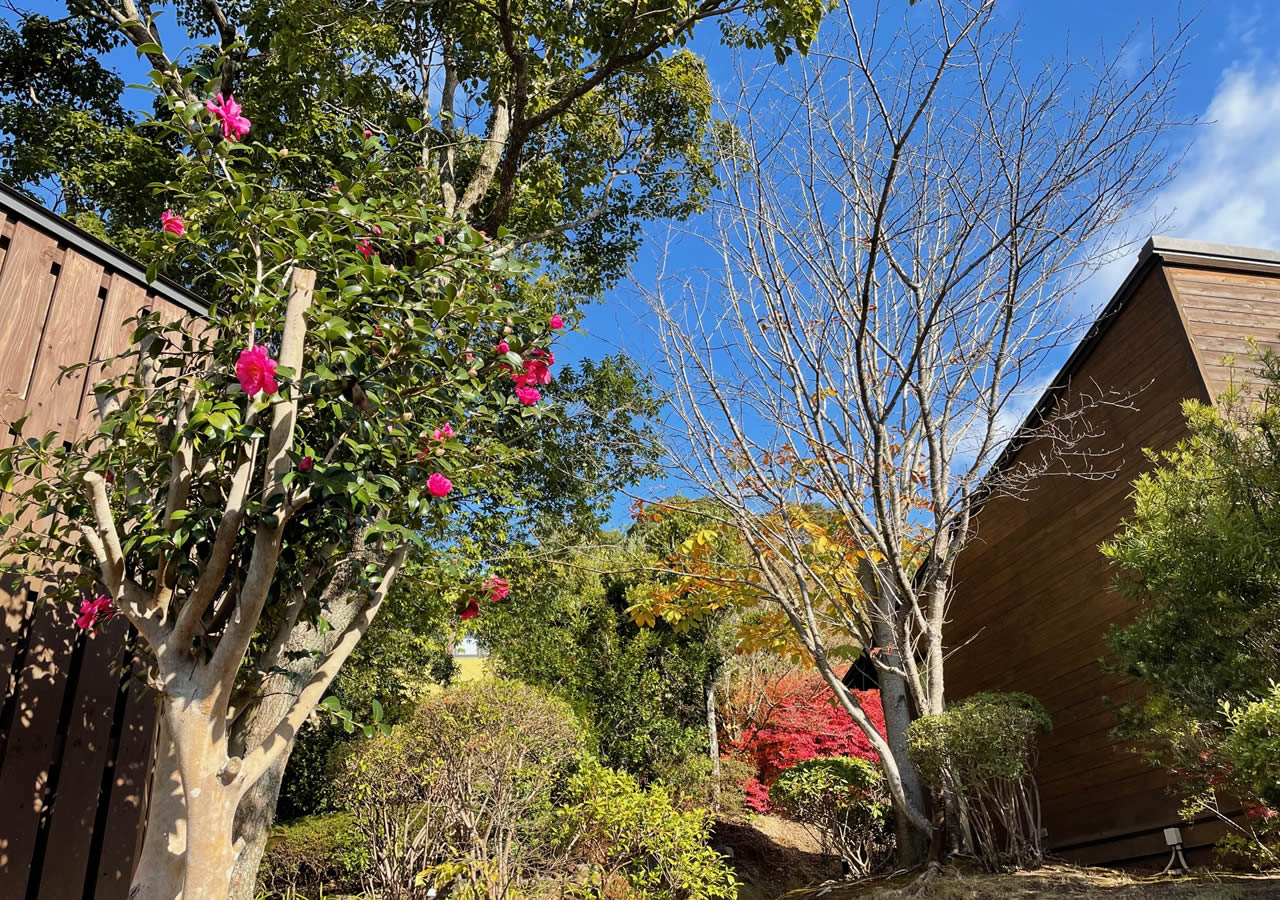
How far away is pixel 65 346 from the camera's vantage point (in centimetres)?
341

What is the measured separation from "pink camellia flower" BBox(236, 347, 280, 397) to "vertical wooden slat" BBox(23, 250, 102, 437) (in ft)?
5.41

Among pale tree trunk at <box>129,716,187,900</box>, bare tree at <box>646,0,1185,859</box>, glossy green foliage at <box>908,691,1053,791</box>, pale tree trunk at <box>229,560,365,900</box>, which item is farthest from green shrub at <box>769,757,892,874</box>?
pale tree trunk at <box>129,716,187,900</box>

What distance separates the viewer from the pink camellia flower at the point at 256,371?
213 centimetres

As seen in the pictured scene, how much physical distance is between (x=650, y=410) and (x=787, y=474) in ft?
7.31

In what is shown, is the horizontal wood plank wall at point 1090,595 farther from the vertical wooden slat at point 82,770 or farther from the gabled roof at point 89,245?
the gabled roof at point 89,245

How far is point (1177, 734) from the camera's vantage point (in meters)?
4.29

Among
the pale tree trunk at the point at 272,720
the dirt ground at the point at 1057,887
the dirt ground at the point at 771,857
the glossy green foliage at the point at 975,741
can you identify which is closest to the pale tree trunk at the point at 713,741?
the dirt ground at the point at 771,857

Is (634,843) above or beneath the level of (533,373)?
beneath

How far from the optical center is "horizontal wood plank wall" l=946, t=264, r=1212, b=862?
622 centimetres

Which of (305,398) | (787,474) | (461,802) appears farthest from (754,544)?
(305,398)

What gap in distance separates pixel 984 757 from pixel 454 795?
13.6 ft

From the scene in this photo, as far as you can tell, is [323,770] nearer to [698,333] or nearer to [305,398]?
[698,333]

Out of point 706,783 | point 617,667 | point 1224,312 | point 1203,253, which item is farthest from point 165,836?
point 706,783

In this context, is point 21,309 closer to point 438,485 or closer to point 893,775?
point 438,485
